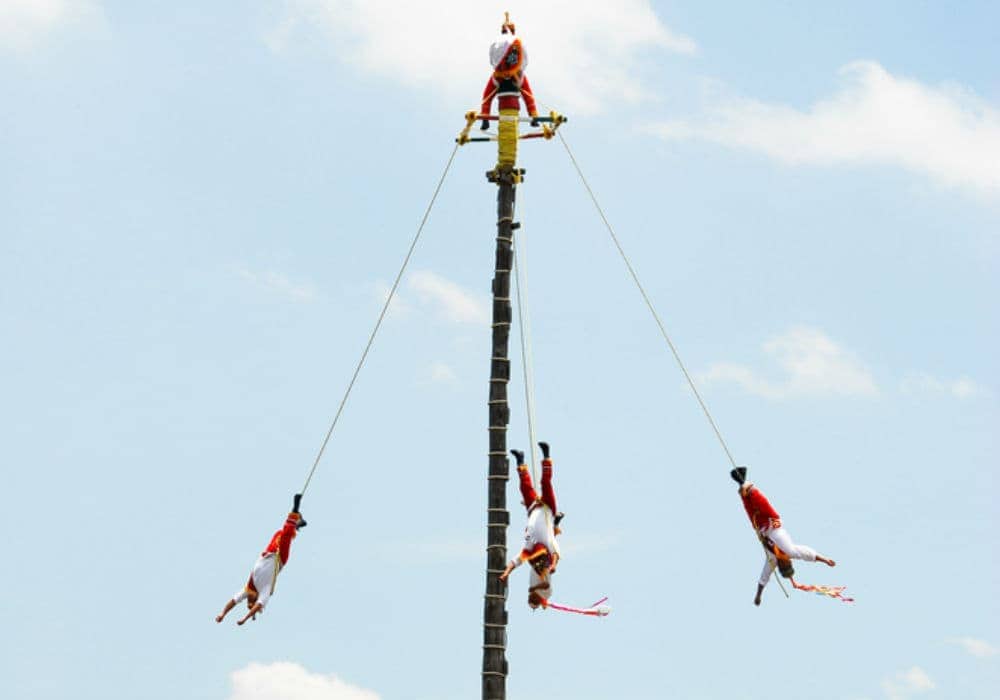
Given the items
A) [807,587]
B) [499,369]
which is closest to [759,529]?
[807,587]

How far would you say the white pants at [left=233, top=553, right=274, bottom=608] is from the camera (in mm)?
19969

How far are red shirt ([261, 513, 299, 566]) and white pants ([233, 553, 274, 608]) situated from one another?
0.39 ft

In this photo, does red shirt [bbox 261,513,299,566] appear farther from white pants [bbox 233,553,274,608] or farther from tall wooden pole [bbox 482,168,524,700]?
tall wooden pole [bbox 482,168,524,700]

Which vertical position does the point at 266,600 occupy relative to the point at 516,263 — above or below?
below

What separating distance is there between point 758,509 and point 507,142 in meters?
6.15

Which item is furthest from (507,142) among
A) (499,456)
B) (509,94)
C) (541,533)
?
(541,533)

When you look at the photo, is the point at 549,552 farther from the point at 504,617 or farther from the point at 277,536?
the point at 277,536

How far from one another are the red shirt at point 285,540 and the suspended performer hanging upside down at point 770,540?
20.5 ft

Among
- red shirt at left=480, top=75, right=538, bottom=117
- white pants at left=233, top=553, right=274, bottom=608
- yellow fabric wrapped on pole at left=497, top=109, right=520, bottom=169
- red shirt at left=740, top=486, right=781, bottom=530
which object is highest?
red shirt at left=480, top=75, right=538, bottom=117

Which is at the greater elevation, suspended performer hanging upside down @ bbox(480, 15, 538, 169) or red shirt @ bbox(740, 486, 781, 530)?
suspended performer hanging upside down @ bbox(480, 15, 538, 169)

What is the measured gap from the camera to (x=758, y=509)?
20562 millimetres

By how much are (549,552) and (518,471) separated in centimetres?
112

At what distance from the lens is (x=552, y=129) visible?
20.5m

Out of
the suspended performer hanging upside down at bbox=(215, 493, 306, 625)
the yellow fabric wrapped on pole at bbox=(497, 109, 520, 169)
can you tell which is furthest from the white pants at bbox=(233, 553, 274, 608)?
the yellow fabric wrapped on pole at bbox=(497, 109, 520, 169)
